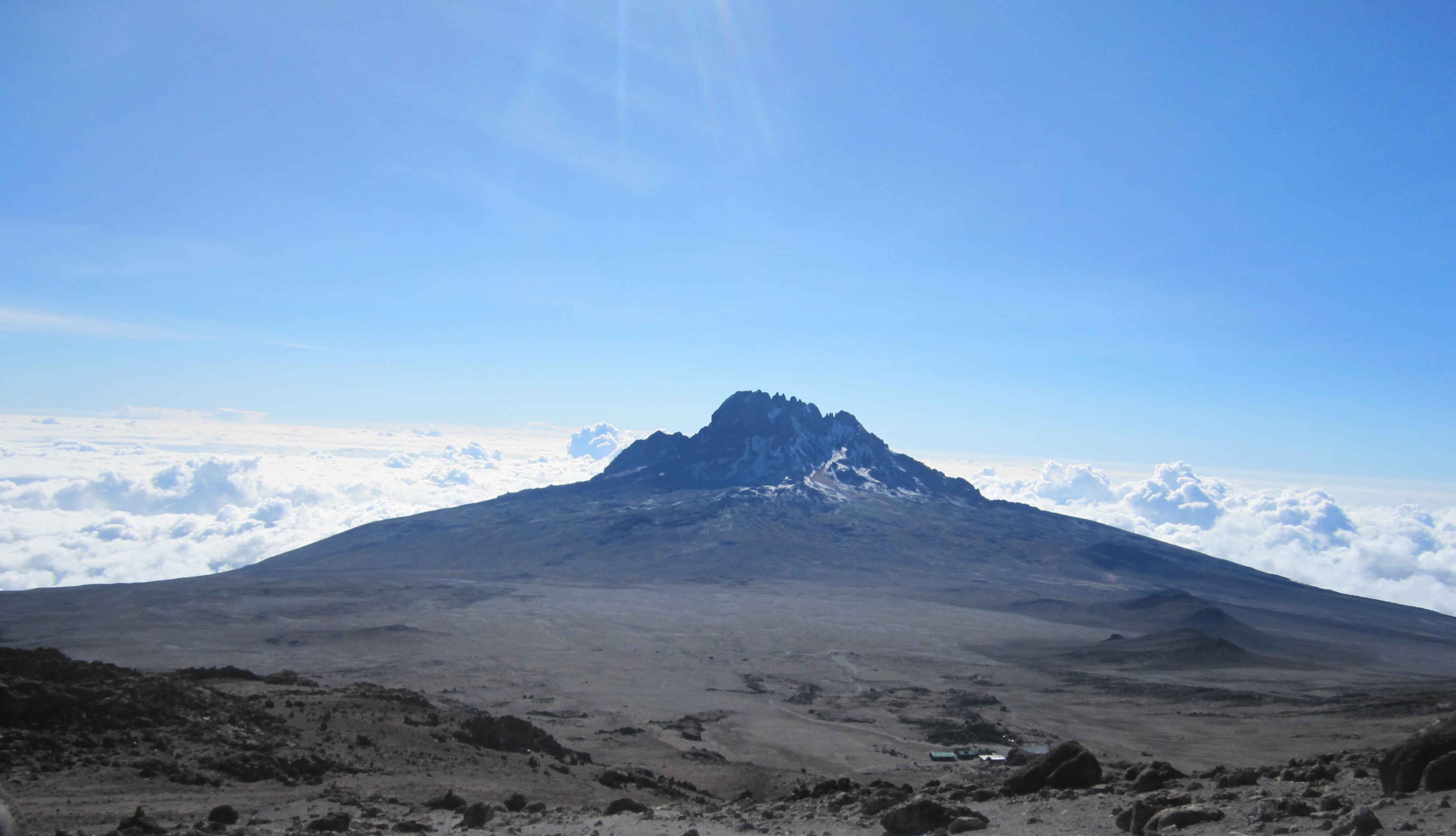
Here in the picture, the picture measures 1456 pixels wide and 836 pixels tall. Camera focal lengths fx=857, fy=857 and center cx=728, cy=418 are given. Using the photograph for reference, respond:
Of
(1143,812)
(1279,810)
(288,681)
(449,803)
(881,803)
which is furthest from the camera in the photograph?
(288,681)

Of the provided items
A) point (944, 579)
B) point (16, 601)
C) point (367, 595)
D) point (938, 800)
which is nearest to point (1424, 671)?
point (944, 579)

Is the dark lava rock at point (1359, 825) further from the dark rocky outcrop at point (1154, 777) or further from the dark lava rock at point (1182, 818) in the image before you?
the dark rocky outcrop at point (1154, 777)

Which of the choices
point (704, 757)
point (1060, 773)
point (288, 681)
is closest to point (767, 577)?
point (704, 757)

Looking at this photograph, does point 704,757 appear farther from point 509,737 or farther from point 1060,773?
point 1060,773

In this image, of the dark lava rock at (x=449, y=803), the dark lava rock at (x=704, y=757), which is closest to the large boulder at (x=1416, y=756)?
the dark lava rock at (x=449, y=803)

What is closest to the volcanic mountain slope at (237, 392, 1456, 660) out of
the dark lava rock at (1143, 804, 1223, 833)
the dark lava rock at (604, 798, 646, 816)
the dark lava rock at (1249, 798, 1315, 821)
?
the dark lava rock at (604, 798, 646, 816)

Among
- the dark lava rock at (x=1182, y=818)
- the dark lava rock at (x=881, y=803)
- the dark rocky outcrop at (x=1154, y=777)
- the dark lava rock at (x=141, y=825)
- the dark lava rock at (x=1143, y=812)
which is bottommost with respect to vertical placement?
the dark lava rock at (x=141, y=825)
